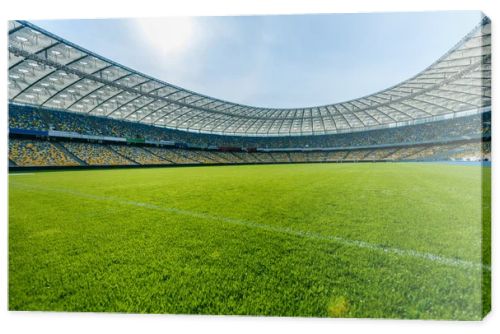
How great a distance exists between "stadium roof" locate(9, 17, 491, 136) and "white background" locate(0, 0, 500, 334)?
0.40 meters

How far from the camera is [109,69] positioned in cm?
1586

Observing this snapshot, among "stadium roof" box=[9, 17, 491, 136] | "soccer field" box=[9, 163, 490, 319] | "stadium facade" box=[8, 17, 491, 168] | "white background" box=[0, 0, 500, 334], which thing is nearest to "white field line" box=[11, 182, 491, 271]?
"soccer field" box=[9, 163, 490, 319]

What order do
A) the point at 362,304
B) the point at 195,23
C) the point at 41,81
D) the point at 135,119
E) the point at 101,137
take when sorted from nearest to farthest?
the point at 362,304
the point at 195,23
the point at 41,81
the point at 101,137
the point at 135,119

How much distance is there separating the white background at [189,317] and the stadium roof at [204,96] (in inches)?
15.8

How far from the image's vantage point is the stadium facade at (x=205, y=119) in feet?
14.6

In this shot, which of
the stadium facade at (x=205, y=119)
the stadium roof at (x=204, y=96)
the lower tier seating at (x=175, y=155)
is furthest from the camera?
the lower tier seating at (x=175, y=155)

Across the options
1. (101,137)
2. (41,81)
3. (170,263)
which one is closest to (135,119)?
(101,137)

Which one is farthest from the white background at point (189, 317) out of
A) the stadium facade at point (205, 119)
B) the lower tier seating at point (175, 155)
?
the lower tier seating at point (175, 155)

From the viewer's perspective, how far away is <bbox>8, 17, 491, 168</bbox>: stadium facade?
4448 mm

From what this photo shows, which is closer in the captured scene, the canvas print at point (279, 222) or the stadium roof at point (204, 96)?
the canvas print at point (279, 222)

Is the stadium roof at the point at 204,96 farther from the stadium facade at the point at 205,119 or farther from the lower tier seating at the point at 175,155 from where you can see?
the lower tier seating at the point at 175,155

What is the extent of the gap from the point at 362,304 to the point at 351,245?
2.82 ft

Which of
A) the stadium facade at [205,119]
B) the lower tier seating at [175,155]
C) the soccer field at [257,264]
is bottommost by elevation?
the soccer field at [257,264]
